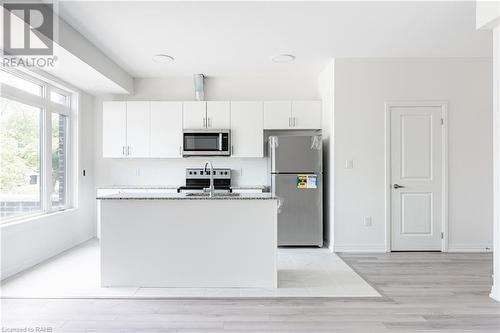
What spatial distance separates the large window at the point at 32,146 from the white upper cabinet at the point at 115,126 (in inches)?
19.2

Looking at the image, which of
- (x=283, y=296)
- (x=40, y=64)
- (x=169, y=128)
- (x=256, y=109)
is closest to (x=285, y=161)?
(x=256, y=109)

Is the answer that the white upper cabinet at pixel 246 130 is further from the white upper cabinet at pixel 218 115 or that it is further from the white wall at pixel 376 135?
the white wall at pixel 376 135

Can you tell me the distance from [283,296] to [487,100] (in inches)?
147

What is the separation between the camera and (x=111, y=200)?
3.09 meters

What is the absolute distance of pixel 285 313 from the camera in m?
2.56

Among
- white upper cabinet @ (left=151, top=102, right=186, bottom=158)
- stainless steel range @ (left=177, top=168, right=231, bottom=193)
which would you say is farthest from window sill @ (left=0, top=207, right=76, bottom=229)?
stainless steel range @ (left=177, top=168, right=231, bottom=193)

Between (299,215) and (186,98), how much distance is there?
2.51m

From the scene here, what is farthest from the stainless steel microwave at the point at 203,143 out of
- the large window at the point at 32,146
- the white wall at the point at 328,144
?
the large window at the point at 32,146

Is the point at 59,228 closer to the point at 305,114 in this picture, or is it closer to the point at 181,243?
the point at 181,243

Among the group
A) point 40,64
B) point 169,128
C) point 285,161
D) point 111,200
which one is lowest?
point 111,200

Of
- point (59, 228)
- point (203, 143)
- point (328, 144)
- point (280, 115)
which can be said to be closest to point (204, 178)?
point (203, 143)

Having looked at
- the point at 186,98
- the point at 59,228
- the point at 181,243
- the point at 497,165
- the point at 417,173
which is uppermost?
the point at 186,98

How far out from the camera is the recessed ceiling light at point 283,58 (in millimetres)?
4350

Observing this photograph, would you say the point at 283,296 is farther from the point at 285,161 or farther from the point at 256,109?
the point at 256,109
